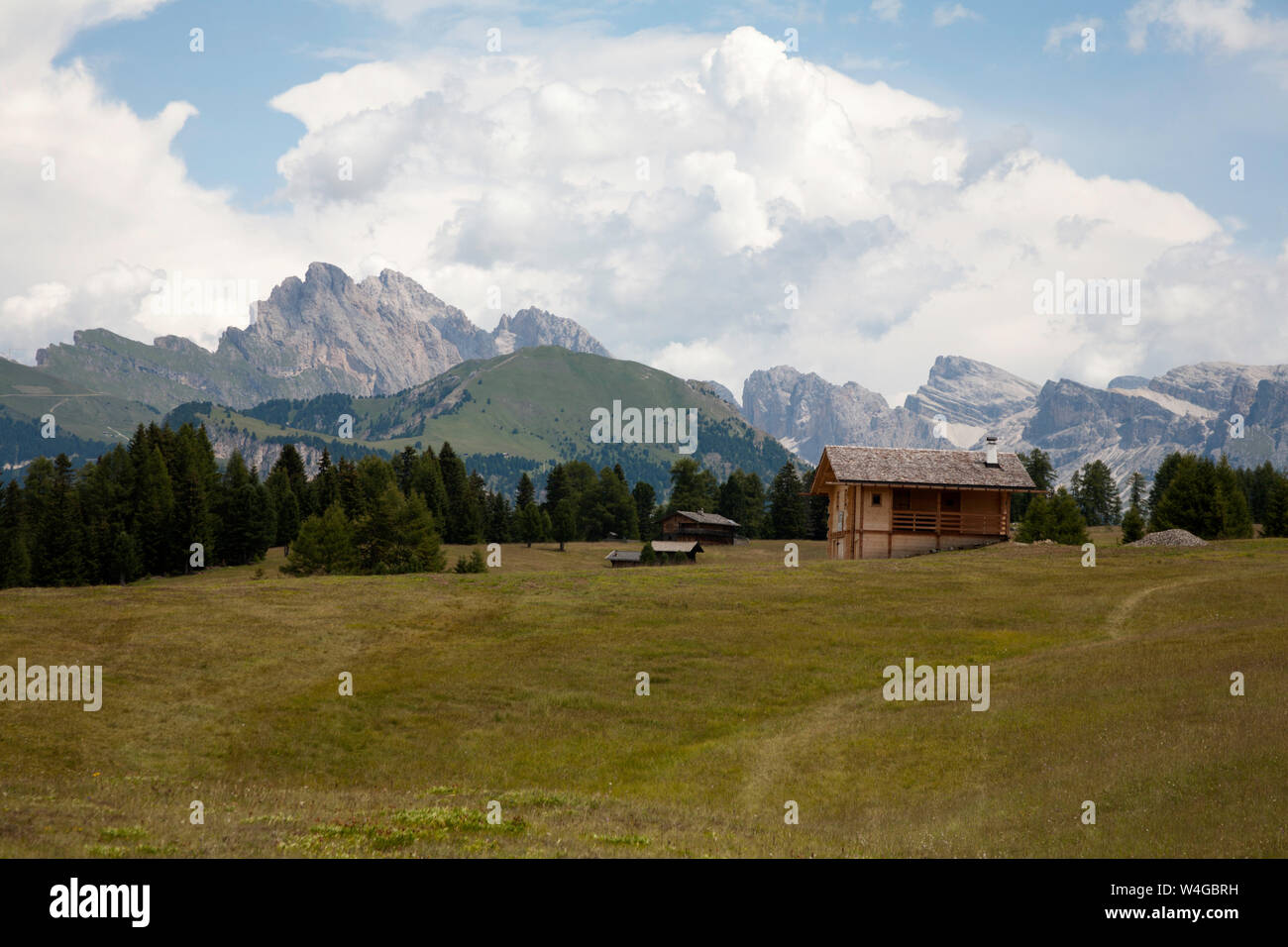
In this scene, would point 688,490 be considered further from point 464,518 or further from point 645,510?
point 464,518

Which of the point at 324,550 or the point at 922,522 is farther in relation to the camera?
the point at 324,550

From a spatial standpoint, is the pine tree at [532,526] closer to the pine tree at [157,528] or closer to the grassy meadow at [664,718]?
the pine tree at [157,528]

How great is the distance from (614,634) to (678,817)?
2262cm

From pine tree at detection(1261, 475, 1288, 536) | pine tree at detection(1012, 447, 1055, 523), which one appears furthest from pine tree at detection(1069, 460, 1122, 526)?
pine tree at detection(1261, 475, 1288, 536)

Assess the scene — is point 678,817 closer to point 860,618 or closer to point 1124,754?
point 1124,754

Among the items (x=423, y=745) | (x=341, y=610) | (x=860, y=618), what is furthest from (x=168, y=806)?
(x=860, y=618)

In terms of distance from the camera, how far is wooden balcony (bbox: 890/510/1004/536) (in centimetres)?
7469

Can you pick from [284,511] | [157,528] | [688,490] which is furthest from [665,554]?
[157,528]

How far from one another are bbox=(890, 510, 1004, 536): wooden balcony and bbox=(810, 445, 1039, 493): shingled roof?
2.76 meters

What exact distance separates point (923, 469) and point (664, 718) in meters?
46.9

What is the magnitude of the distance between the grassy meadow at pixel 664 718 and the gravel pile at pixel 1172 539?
8018mm

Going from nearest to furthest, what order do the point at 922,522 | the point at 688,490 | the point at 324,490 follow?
the point at 922,522 → the point at 324,490 → the point at 688,490

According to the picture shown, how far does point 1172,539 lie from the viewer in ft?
225

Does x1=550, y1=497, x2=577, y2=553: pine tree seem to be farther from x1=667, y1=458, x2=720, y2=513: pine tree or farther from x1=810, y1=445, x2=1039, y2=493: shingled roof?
x1=810, y1=445, x2=1039, y2=493: shingled roof
